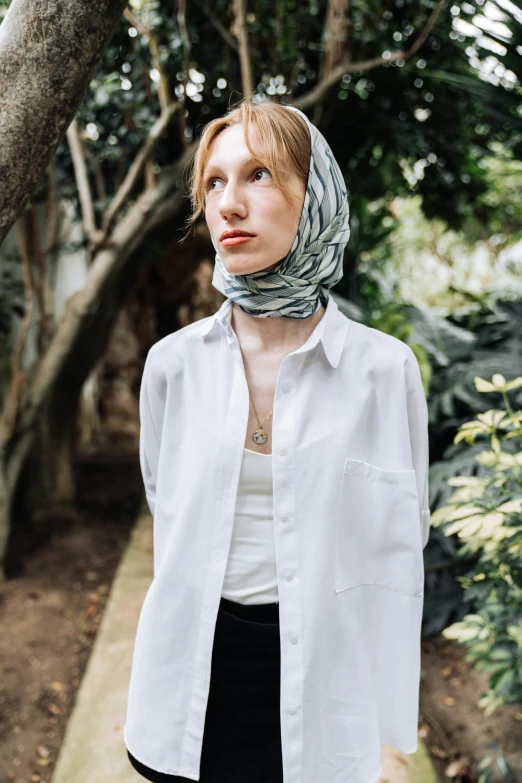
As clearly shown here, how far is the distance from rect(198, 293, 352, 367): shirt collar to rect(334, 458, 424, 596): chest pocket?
0.22 meters

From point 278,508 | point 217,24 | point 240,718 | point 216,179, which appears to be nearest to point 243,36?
point 217,24

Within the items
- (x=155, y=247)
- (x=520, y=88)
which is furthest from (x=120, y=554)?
(x=520, y=88)

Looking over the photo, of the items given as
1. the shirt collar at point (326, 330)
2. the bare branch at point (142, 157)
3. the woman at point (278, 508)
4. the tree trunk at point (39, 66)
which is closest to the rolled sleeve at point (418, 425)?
the woman at point (278, 508)

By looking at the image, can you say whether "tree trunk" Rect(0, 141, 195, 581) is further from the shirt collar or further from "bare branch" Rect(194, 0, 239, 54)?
the shirt collar

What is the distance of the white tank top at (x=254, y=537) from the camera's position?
4.32 feet

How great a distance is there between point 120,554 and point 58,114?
345 centimetres

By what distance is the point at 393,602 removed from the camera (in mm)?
1376

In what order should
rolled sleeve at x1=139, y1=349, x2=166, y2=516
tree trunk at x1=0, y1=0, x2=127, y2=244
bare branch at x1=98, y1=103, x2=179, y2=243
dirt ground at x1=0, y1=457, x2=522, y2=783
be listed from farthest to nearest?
1. bare branch at x1=98, y1=103, x2=179, y2=243
2. dirt ground at x1=0, y1=457, x2=522, y2=783
3. rolled sleeve at x1=139, y1=349, x2=166, y2=516
4. tree trunk at x1=0, y1=0, x2=127, y2=244

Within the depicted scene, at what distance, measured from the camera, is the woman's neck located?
138 cm

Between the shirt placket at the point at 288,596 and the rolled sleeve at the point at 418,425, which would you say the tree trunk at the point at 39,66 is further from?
the rolled sleeve at the point at 418,425

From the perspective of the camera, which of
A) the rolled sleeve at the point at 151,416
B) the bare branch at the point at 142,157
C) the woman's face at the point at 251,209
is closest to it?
the woman's face at the point at 251,209

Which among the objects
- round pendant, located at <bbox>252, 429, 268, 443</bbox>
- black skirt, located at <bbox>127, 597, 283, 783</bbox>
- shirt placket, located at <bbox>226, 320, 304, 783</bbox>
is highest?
round pendant, located at <bbox>252, 429, 268, 443</bbox>

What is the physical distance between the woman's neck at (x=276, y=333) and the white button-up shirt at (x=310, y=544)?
0.04 meters

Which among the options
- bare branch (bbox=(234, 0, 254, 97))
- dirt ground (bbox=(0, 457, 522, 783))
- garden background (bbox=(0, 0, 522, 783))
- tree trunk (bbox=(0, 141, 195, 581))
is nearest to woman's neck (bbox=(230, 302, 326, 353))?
garden background (bbox=(0, 0, 522, 783))
